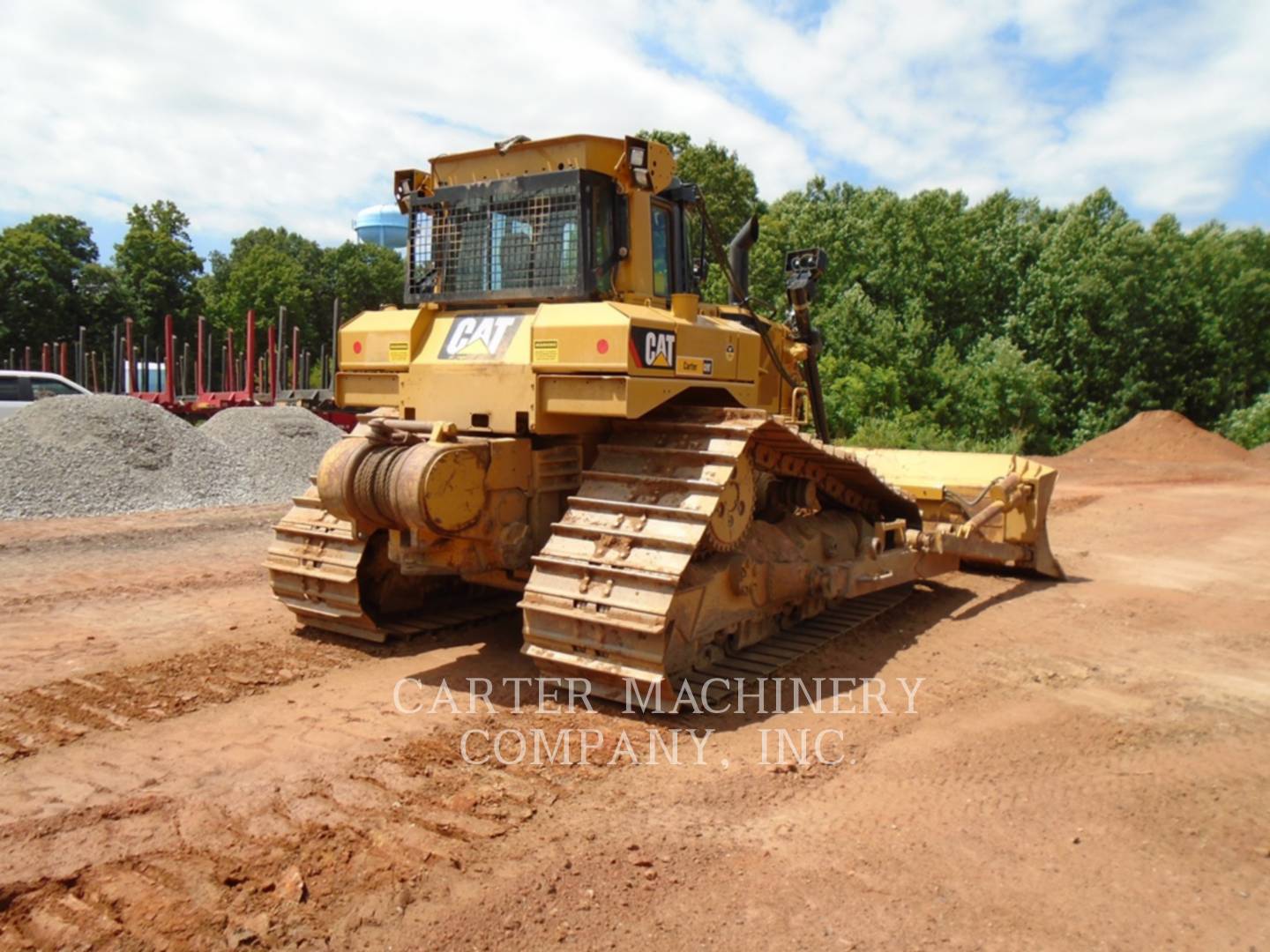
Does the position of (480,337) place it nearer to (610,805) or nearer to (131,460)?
(610,805)

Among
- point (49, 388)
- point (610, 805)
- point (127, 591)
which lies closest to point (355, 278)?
point (49, 388)

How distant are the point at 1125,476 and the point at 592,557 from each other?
727 inches

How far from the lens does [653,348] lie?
5527 mm

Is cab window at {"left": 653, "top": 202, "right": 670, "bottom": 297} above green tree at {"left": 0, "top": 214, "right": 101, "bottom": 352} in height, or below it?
below

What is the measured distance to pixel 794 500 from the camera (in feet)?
23.5

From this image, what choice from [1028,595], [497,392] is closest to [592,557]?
[497,392]

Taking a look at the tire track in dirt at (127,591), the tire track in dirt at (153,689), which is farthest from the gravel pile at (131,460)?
the tire track in dirt at (153,689)

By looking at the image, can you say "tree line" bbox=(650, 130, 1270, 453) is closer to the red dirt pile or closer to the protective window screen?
the red dirt pile

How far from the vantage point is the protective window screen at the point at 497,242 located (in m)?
6.06

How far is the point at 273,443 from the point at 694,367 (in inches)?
463

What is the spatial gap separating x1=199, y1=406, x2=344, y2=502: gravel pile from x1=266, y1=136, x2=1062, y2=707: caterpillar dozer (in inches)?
334

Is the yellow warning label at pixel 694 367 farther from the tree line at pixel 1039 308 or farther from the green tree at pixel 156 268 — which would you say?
the green tree at pixel 156 268

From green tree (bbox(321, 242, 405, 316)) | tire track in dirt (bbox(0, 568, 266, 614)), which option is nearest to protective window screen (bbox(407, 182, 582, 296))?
tire track in dirt (bbox(0, 568, 266, 614))

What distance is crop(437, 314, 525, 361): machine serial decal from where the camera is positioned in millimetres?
5914
